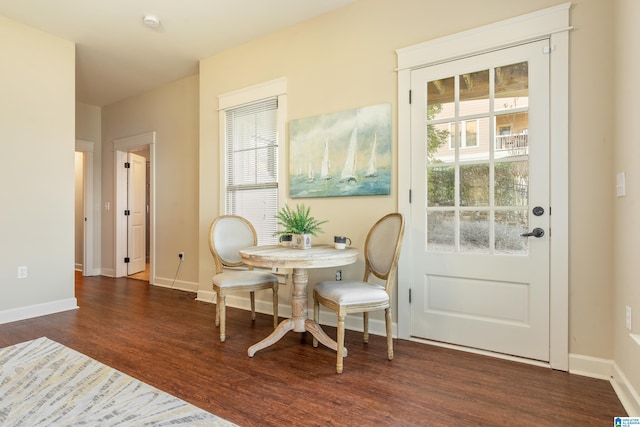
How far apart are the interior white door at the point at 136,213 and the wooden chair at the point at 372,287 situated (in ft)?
14.3

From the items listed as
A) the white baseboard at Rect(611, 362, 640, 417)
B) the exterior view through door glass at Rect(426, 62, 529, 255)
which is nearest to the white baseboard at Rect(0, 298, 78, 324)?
the exterior view through door glass at Rect(426, 62, 529, 255)

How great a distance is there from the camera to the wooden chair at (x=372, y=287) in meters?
2.18

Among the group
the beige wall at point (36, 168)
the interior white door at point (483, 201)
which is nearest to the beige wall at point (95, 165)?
the beige wall at point (36, 168)

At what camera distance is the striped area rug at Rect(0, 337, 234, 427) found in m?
1.60

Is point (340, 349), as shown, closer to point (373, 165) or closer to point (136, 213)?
point (373, 165)

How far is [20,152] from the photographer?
3.34 metres

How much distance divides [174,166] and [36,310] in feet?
7.32

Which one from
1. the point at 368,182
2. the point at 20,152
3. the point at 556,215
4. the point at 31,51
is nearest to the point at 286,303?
the point at 368,182

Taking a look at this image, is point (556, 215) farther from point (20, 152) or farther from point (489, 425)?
point (20, 152)

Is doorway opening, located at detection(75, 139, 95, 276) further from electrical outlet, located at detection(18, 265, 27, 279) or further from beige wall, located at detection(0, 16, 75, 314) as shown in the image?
electrical outlet, located at detection(18, 265, 27, 279)

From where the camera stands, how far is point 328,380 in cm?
202

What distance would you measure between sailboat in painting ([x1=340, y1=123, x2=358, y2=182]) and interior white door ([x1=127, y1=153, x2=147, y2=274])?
4255mm

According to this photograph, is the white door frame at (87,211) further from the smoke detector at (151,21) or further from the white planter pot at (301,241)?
the white planter pot at (301,241)

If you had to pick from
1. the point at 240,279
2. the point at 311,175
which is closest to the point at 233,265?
the point at 240,279
